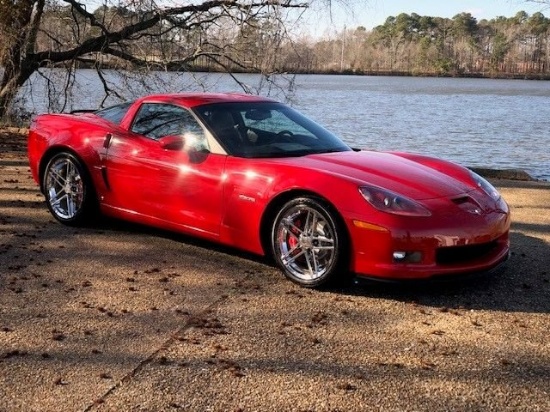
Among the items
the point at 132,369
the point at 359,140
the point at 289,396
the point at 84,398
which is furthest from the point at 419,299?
the point at 359,140

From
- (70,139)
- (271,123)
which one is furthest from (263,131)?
(70,139)

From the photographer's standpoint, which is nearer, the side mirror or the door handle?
the side mirror

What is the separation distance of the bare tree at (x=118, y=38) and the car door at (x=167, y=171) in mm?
9204

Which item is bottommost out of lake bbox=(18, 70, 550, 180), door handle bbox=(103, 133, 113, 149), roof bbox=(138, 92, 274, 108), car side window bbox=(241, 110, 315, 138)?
lake bbox=(18, 70, 550, 180)

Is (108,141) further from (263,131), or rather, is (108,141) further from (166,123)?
(263,131)

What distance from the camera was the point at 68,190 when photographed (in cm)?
655

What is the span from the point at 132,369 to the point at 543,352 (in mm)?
2242

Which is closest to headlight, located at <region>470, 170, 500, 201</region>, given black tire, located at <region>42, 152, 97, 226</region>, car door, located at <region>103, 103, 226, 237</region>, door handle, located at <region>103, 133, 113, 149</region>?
car door, located at <region>103, 103, 226, 237</region>

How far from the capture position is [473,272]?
4730 millimetres

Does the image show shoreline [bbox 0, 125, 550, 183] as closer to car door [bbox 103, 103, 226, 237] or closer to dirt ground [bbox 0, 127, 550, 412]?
dirt ground [bbox 0, 127, 550, 412]

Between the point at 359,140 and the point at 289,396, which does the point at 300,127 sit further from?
the point at 359,140

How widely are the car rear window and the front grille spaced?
3229mm

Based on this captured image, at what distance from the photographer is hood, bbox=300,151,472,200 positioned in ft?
15.7

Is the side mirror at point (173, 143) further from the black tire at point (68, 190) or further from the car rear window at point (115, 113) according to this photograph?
the black tire at point (68, 190)
